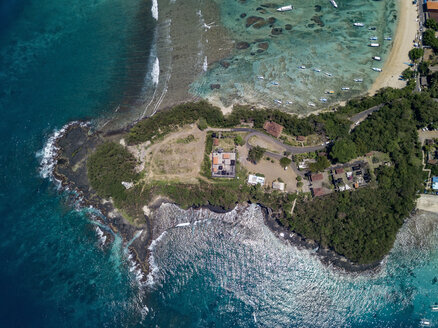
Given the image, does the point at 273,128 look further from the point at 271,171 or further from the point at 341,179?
the point at 341,179

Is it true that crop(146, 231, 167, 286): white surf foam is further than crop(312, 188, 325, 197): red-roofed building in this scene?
Yes

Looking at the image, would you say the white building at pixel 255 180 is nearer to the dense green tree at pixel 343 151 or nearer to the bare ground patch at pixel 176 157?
the bare ground patch at pixel 176 157

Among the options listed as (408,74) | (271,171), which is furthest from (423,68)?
(271,171)

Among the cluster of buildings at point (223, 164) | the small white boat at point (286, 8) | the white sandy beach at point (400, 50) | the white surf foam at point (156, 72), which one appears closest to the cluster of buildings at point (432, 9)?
the white sandy beach at point (400, 50)

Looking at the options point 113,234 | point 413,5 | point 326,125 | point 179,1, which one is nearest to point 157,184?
point 113,234

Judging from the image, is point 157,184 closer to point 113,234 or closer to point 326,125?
point 113,234

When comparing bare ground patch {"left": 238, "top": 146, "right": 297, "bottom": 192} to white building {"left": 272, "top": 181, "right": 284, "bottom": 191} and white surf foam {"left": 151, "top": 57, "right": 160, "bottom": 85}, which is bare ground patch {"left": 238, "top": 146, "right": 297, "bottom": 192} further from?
white surf foam {"left": 151, "top": 57, "right": 160, "bottom": 85}

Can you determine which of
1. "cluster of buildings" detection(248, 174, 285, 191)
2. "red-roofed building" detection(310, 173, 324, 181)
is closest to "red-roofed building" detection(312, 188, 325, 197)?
"red-roofed building" detection(310, 173, 324, 181)
